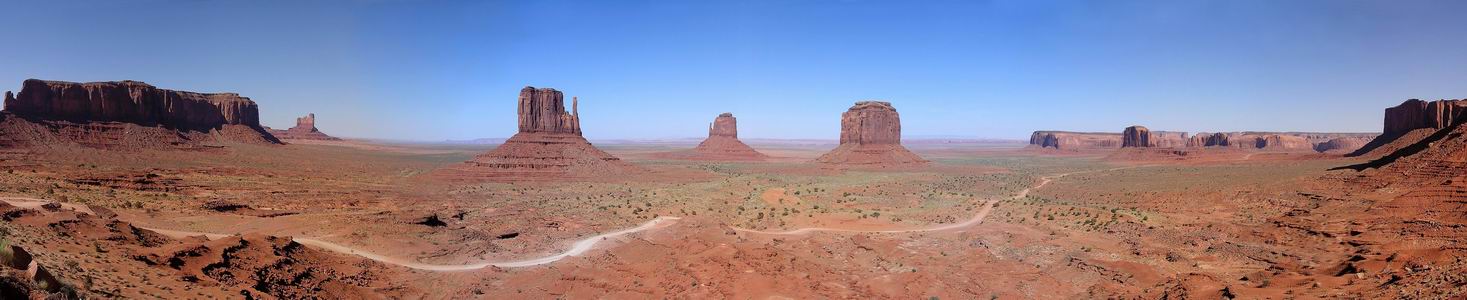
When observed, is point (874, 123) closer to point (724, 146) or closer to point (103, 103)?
point (724, 146)

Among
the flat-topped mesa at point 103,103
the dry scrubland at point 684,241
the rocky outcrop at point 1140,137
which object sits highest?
the flat-topped mesa at point 103,103

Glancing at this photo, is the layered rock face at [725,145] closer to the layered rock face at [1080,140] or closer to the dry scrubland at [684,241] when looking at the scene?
the dry scrubland at [684,241]

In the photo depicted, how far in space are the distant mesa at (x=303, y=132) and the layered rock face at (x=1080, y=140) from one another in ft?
639

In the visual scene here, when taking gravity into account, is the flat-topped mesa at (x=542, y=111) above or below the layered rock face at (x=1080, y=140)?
above

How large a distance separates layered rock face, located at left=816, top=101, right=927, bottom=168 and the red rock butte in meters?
34.9

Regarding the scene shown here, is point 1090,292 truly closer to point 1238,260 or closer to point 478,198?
point 1238,260

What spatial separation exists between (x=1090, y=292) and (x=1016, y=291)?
2.03 meters

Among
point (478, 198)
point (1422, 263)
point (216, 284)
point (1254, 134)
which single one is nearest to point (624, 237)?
point (216, 284)

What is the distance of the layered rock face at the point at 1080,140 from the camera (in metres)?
170

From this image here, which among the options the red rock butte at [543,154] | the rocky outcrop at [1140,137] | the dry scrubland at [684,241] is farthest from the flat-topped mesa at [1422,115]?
the red rock butte at [543,154]

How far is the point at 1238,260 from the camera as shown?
886 inches

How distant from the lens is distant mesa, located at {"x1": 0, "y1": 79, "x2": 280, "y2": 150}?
203 ft

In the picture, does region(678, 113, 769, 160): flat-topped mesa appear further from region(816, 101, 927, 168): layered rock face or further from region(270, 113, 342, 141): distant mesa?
region(270, 113, 342, 141): distant mesa

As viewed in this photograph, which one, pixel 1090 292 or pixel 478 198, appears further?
pixel 478 198
